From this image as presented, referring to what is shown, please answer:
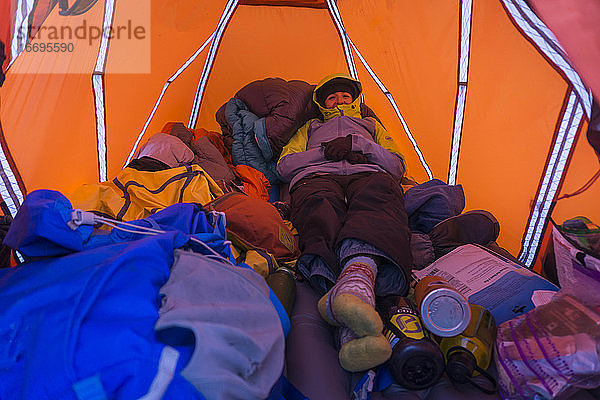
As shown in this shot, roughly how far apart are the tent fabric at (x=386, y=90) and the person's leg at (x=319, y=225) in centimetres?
→ 60

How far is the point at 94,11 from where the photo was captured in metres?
1.32

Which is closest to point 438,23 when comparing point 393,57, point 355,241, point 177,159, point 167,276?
point 393,57

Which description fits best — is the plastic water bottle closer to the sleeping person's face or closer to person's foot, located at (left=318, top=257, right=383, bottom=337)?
person's foot, located at (left=318, top=257, right=383, bottom=337)

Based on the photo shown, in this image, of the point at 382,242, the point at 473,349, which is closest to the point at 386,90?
the point at 382,242

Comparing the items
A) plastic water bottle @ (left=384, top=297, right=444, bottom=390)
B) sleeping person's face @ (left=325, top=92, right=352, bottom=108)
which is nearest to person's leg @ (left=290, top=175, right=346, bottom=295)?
plastic water bottle @ (left=384, top=297, right=444, bottom=390)

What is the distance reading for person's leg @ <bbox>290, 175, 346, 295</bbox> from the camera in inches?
42.8

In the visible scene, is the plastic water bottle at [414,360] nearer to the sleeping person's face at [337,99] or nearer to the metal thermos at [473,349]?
the metal thermos at [473,349]

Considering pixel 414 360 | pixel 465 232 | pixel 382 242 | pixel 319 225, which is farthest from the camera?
pixel 465 232

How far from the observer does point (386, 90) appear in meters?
2.21

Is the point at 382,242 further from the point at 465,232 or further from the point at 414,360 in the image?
the point at 465,232

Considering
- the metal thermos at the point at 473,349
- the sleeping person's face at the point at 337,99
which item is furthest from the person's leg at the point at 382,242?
the sleeping person's face at the point at 337,99

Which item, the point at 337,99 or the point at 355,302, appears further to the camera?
the point at 337,99

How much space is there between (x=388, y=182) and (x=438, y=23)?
0.73 meters

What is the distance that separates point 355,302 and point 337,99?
1.58 metres
